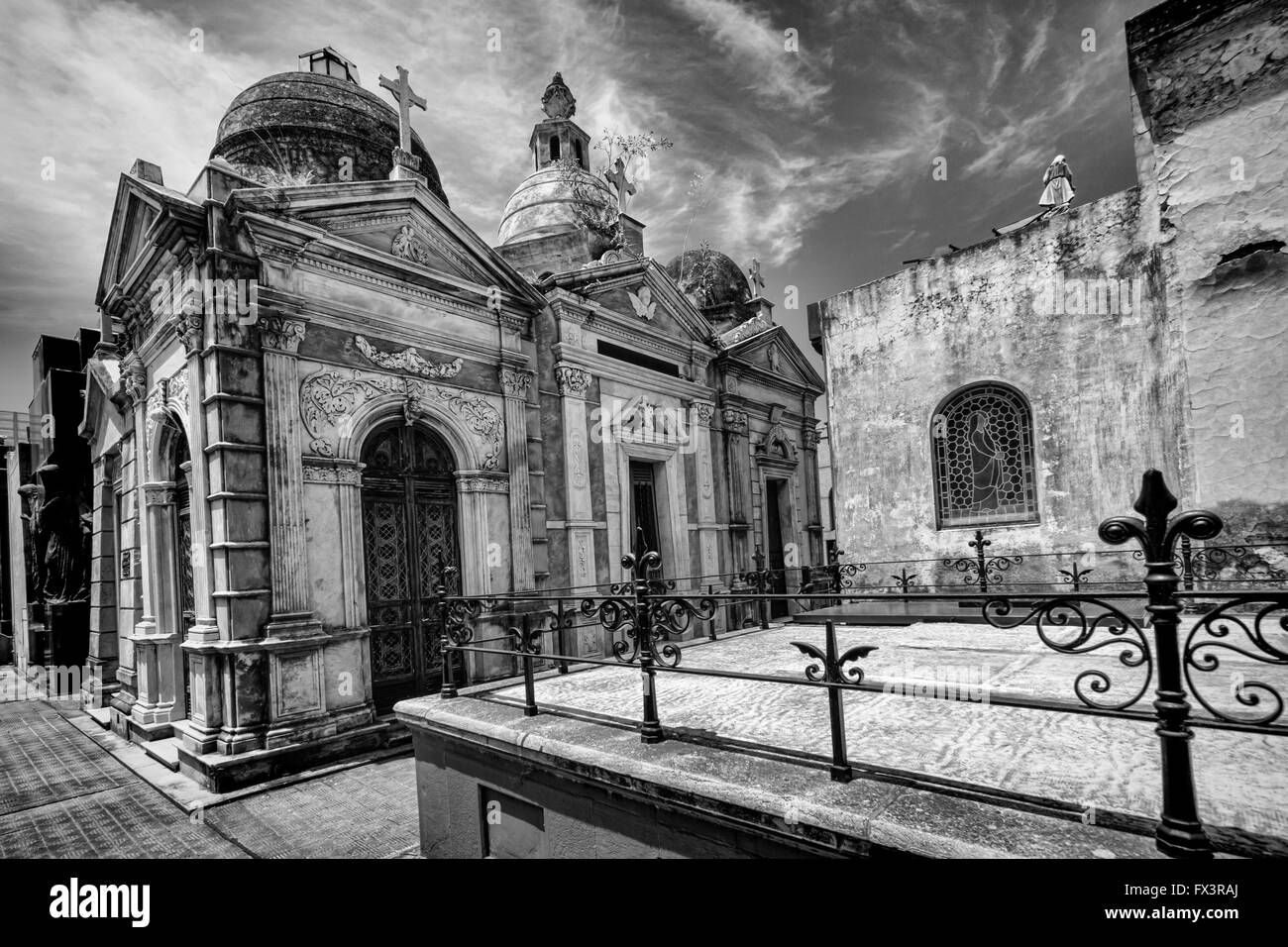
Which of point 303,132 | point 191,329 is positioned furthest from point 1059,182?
point 191,329

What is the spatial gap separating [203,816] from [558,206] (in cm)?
1240

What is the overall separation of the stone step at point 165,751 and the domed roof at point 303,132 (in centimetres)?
790

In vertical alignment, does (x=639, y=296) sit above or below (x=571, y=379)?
above

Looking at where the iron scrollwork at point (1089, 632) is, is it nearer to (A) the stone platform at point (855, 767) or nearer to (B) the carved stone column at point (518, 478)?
(A) the stone platform at point (855, 767)

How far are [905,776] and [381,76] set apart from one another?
380 inches

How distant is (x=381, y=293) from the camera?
7594mm

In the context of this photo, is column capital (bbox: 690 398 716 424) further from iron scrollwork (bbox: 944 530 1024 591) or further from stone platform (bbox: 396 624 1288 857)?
stone platform (bbox: 396 624 1288 857)

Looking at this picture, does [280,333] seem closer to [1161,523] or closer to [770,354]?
[1161,523]

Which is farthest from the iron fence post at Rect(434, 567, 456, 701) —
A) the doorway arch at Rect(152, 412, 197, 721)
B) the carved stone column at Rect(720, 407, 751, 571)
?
the carved stone column at Rect(720, 407, 751, 571)

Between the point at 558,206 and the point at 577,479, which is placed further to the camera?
the point at 558,206

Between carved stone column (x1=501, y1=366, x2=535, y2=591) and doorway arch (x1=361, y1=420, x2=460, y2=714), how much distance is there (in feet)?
2.86

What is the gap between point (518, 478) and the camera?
8.62m

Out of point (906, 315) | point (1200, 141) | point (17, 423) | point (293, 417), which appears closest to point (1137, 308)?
point (1200, 141)

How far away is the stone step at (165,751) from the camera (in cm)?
654
